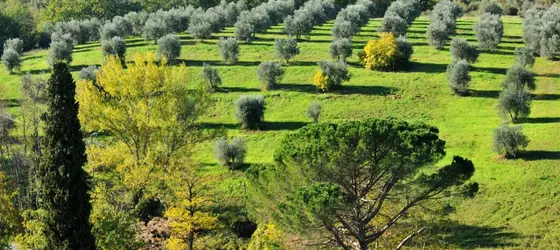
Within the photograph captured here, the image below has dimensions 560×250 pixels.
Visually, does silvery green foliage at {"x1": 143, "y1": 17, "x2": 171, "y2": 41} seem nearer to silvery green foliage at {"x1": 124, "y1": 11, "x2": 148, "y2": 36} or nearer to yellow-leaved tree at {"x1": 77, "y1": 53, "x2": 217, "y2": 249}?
silvery green foliage at {"x1": 124, "y1": 11, "x2": 148, "y2": 36}

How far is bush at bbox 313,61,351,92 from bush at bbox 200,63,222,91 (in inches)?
525

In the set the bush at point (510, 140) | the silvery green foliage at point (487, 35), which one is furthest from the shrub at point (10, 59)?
the silvery green foliage at point (487, 35)

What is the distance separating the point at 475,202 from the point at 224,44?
165ft

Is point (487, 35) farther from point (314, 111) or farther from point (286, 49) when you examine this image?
point (314, 111)

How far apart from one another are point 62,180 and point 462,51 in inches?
2594

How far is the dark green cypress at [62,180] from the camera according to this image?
83.0 ft

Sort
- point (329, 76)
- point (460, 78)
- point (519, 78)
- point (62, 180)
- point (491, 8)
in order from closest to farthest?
point (62, 180) → point (519, 78) → point (460, 78) → point (329, 76) → point (491, 8)

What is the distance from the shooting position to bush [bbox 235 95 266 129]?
212 ft

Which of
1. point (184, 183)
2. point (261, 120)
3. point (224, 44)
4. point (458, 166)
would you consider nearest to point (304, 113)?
point (261, 120)

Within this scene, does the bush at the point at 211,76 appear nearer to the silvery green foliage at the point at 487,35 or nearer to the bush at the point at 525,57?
the bush at the point at 525,57

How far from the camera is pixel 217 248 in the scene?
149 feet

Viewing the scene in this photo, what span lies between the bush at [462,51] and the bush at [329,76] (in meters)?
16.8

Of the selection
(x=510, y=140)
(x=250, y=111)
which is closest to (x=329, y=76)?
(x=250, y=111)

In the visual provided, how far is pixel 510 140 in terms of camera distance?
52.4m
